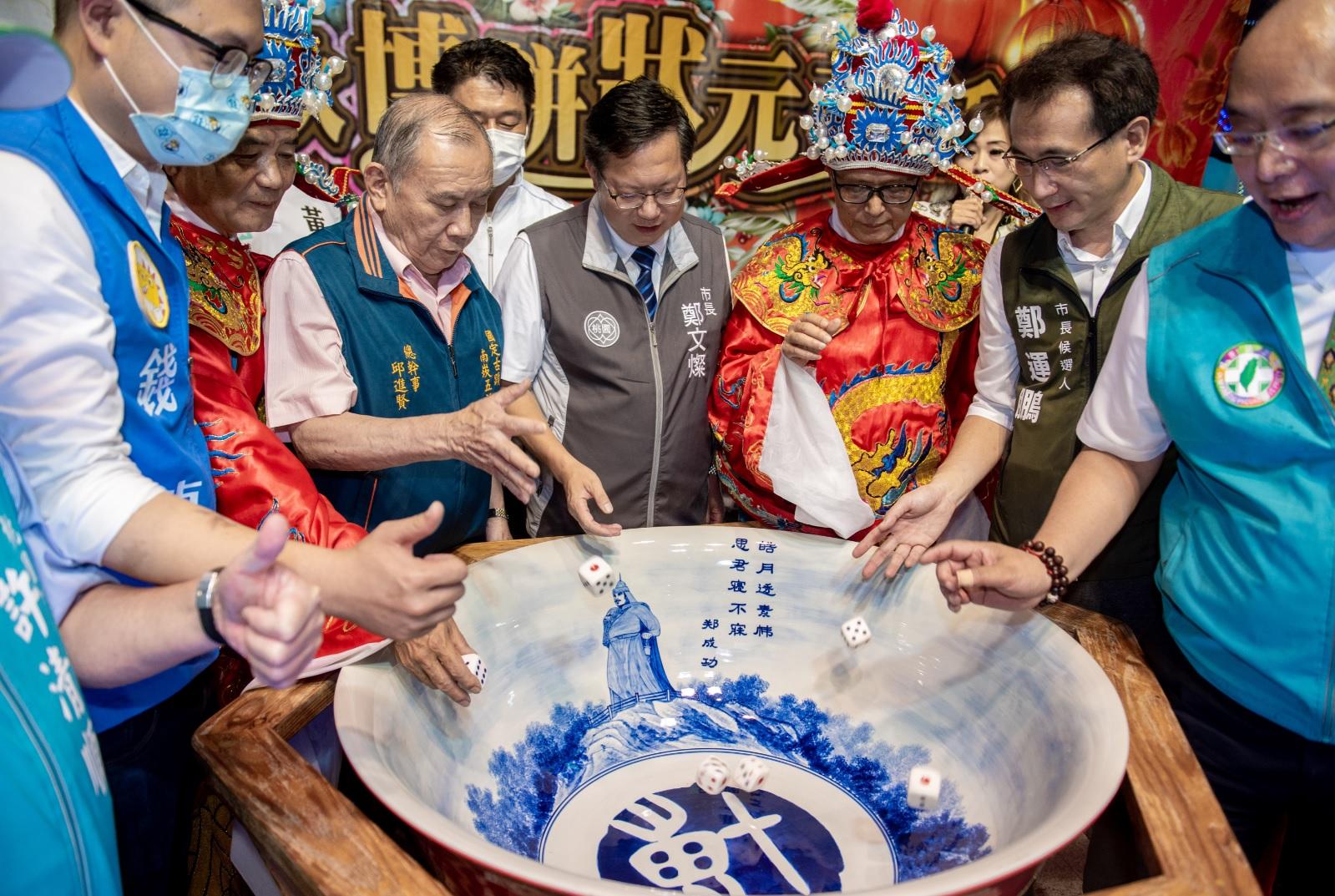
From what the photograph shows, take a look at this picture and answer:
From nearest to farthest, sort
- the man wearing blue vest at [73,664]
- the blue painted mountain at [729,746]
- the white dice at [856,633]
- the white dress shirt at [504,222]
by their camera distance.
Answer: the man wearing blue vest at [73,664] → the blue painted mountain at [729,746] → the white dice at [856,633] → the white dress shirt at [504,222]

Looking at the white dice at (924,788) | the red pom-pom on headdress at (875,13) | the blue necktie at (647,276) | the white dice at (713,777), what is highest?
the red pom-pom on headdress at (875,13)

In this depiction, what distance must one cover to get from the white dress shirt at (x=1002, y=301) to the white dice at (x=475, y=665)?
101 centimetres

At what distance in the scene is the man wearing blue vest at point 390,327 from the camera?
1.63 m

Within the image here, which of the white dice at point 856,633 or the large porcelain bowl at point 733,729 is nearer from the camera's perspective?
the large porcelain bowl at point 733,729

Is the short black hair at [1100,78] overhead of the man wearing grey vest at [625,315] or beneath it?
overhead

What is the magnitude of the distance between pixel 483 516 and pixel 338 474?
320 mm

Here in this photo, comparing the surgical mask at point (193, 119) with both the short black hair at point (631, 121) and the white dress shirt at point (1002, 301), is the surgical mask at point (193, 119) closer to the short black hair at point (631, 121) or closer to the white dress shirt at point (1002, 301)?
the short black hair at point (631, 121)

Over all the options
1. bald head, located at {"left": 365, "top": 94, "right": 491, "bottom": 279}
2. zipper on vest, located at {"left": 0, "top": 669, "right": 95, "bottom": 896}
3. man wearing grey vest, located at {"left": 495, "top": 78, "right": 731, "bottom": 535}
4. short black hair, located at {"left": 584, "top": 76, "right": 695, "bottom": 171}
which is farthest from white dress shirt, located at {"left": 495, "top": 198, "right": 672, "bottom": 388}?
zipper on vest, located at {"left": 0, "top": 669, "right": 95, "bottom": 896}

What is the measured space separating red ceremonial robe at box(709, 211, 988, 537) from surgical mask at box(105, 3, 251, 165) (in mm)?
1050

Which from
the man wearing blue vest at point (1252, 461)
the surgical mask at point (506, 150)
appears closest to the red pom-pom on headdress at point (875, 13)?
the man wearing blue vest at point (1252, 461)

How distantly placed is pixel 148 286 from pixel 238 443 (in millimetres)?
332

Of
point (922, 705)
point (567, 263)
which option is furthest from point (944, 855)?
point (567, 263)

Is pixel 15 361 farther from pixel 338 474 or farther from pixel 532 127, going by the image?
pixel 532 127

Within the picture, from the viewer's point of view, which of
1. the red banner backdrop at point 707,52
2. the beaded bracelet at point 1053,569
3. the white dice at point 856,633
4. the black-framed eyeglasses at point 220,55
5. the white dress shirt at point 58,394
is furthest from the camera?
the red banner backdrop at point 707,52
